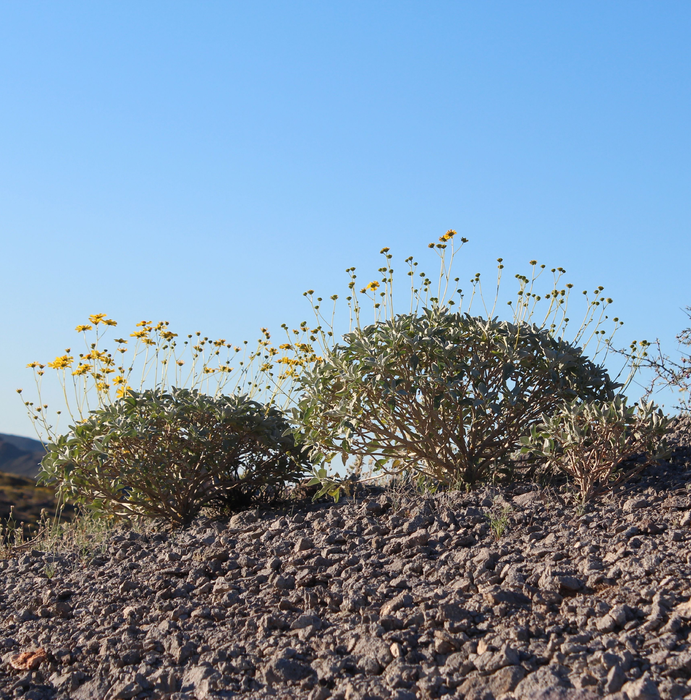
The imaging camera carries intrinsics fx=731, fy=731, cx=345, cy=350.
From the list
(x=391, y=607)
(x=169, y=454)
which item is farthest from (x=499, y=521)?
(x=169, y=454)

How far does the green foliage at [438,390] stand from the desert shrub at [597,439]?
0.42 meters

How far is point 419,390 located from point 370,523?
1050mm

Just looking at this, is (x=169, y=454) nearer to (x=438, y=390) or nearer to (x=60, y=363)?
(x=60, y=363)

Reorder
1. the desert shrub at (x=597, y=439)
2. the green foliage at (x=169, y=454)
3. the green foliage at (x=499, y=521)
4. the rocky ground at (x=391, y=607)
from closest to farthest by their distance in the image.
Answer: the rocky ground at (x=391, y=607), the green foliage at (x=499, y=521), the desert shrub at (x=597, y=439), the green foliage at (x=169, y=454)

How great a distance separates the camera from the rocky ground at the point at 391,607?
312cm

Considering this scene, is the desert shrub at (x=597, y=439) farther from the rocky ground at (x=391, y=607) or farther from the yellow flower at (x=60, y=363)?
the yellow flower at (x=60, y=363)

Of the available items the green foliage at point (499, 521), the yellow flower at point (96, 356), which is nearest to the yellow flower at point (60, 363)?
the yellow flower at point (96, 356)

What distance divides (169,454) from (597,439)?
3476 millimetres

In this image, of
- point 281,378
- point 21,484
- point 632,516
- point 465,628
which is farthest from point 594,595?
point 21,484

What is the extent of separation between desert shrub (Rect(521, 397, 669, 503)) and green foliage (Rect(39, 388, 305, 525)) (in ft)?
7.12

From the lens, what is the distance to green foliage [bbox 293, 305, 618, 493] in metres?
5.38

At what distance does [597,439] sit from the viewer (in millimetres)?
5016

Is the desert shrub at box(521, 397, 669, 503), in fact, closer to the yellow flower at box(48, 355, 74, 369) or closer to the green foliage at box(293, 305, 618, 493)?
the green foliage at box(293, 305, 618, 493)

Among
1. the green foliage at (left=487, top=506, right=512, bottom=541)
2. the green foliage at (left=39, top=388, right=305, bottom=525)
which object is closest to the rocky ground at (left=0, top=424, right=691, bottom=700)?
the green foliage at (left=487, top=506, right=512, bottom=541)
